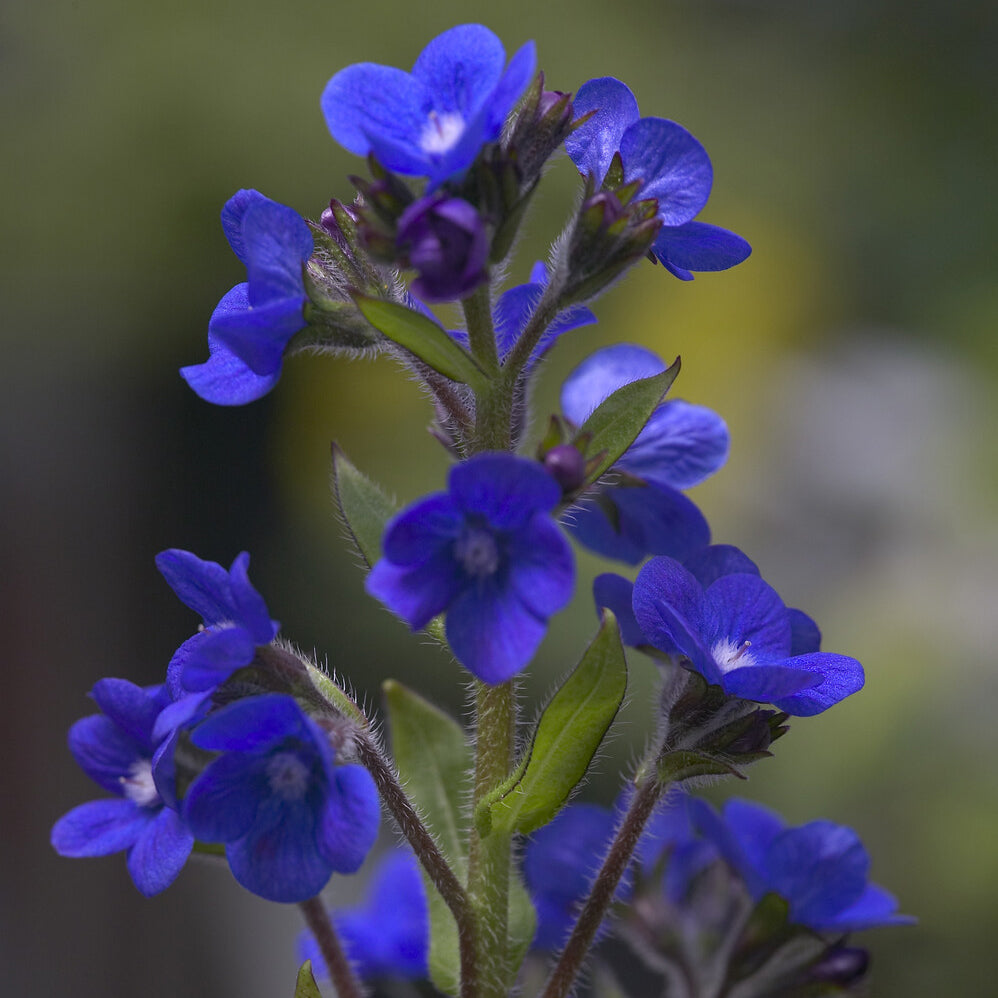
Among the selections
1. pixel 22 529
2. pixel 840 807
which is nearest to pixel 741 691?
pixel 840 807

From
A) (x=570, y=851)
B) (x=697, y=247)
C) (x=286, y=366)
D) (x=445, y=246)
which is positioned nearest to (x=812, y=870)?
(x=570, y=851)

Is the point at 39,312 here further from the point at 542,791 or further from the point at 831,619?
the point at 542,791

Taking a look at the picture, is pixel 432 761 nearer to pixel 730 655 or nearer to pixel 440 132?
pixel 730 655

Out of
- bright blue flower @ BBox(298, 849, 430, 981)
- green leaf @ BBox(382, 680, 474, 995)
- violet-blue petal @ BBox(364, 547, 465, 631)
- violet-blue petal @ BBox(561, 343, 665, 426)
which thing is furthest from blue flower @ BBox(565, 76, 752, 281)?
bright blue flower @ BBox(298, 849, 430, 981)

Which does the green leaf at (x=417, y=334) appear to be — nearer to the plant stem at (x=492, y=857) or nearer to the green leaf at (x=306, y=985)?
the plant stem at (x=492, y=857)

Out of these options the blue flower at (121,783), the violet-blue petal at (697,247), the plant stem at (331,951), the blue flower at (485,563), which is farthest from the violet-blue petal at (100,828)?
the violet-blue petal at (697,247)

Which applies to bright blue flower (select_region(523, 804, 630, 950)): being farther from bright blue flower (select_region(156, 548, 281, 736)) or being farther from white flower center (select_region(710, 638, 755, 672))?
bright blue flower (select_region(156, 548, 281, 736))
